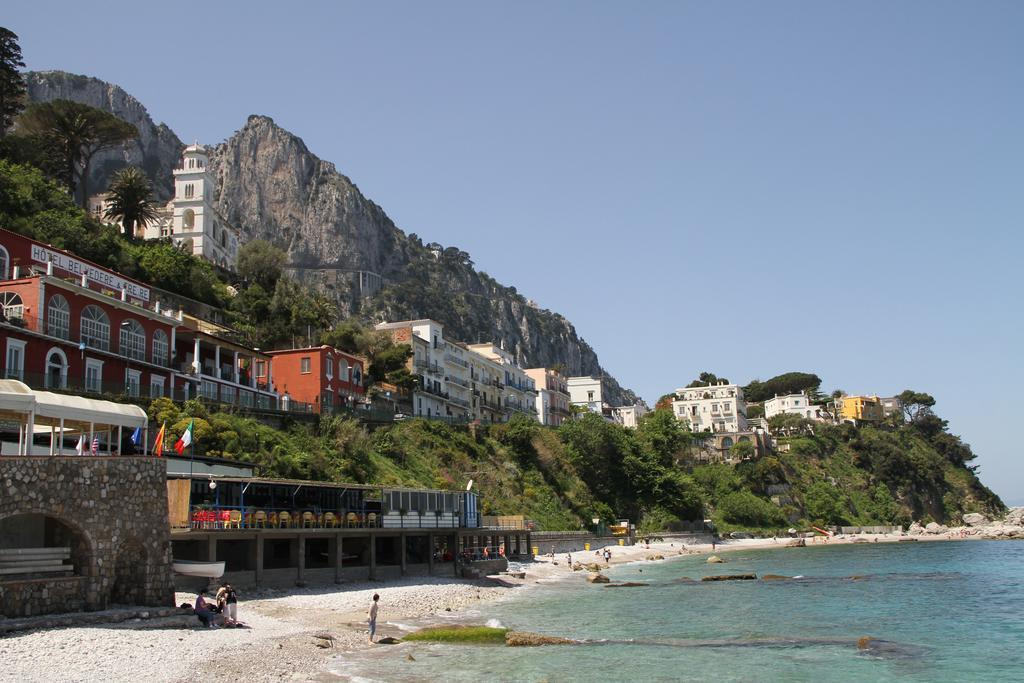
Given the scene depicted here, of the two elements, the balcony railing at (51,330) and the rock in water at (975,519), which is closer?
the balcony railing at (51,330)

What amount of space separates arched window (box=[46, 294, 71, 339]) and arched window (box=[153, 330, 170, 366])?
21.1 ft

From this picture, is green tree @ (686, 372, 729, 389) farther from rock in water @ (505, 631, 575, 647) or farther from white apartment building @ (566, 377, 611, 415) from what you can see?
rock in water @ (505, 631, 575, 647)

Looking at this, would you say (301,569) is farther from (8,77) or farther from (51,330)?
(8,77)

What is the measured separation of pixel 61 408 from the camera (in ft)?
82.4

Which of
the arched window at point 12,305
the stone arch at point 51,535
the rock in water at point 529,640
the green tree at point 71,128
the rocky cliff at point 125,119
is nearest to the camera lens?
the stone arch at point 51,535

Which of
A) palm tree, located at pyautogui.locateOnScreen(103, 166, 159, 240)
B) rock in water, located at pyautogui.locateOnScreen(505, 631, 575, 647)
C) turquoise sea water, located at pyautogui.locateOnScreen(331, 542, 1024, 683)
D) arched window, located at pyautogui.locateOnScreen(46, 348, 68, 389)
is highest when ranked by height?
palm tree, located at pyautogui.locateOnScreen(103, 166, 159, 240)

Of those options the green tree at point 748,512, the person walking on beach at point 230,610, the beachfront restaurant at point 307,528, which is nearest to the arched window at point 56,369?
the beachfront restaurant at point 307,528

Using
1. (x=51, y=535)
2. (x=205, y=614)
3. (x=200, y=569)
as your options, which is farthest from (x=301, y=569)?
(x=51, y=535)

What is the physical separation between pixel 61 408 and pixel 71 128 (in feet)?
212

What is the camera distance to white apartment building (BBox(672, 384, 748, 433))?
457ft

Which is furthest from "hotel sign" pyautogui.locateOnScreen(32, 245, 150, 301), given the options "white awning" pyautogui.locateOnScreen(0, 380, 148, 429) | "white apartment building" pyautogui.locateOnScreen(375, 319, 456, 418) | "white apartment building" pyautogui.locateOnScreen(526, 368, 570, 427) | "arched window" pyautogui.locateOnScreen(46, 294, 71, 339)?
"white apartment building" pyautogui.locateOnScreen(526, 368, 570, 427)

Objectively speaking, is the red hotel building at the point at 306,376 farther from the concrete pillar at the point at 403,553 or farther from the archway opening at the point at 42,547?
the archway opening at the point at 42,547

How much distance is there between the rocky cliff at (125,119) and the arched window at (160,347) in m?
129

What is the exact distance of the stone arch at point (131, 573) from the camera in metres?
23.9
